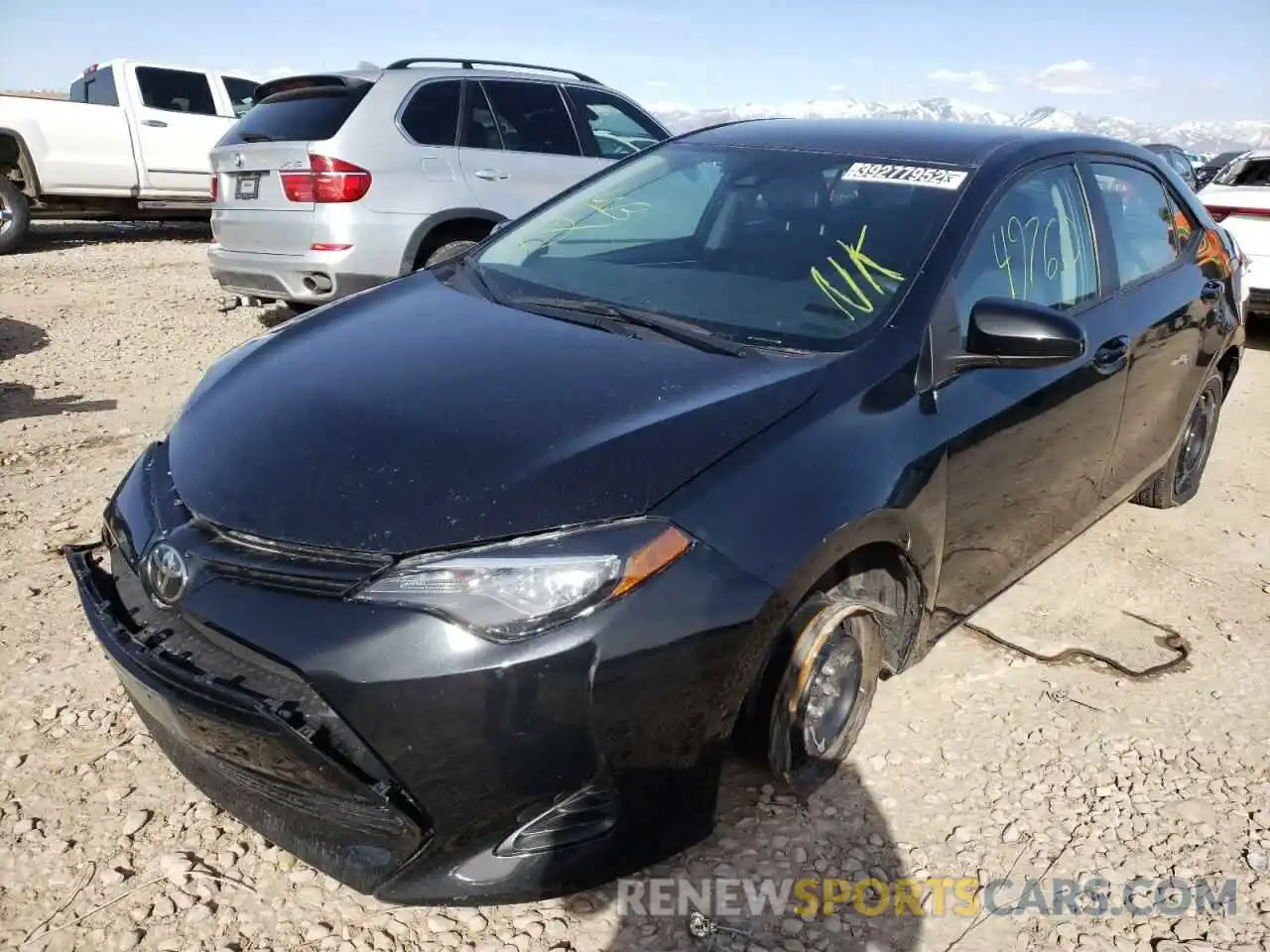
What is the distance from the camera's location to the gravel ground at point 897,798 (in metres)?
2.12

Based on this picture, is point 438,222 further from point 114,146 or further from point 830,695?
point 114,146

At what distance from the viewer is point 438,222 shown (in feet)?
20.7

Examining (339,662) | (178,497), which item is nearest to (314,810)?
(339,662)

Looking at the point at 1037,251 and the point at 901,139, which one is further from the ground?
the point at 901,139

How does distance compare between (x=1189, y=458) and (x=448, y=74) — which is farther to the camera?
(x=448, y=74)

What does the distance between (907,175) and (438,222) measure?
157 inches

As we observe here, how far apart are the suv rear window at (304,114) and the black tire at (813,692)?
16.3 ft

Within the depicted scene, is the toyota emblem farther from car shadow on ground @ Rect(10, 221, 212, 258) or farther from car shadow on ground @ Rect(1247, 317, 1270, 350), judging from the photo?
car shadow on ground @ Rect(10, 221, 212, 258)

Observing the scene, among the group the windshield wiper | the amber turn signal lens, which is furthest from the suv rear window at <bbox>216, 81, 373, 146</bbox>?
the amber turn signal lens

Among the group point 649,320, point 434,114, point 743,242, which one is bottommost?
point 434,114

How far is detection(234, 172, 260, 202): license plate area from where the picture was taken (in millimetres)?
6340

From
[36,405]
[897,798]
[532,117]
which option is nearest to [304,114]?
[532,117]

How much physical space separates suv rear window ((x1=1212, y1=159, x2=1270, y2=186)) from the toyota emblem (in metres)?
9.15

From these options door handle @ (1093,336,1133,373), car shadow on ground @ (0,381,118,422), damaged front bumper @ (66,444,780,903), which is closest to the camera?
damaged front bumper @ (66,444,780,903)
